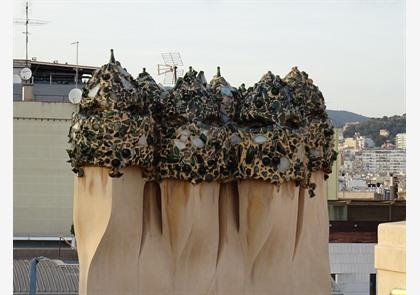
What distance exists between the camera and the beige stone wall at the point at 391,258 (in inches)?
707

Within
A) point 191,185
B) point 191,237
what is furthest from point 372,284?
point 191,185

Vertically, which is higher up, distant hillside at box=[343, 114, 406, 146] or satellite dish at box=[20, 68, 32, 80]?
satellite dish at box=[20, 68, 32, 80]

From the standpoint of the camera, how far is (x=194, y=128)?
48.5 feet

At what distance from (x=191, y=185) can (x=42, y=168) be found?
16.9m

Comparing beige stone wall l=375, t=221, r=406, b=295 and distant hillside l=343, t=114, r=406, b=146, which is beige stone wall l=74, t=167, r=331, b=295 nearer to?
beige stone wall l=375, t=221, r=406, b=295

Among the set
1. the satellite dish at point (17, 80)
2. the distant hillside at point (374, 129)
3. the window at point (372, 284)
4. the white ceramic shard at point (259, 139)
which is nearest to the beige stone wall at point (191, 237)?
the white ceramic shard at point (259, 139)

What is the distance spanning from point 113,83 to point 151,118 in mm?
775

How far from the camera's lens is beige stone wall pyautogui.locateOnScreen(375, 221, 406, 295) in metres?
18.0

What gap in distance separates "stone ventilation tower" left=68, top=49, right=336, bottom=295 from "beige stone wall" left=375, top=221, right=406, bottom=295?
2983 millimetres

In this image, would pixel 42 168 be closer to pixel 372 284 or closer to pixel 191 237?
pixel 372 284

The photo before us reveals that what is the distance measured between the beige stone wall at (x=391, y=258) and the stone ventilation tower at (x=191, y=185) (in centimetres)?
298

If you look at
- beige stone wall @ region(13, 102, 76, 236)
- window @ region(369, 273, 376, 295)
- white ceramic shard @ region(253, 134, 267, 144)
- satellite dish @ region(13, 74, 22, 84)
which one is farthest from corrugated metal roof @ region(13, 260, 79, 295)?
satellite dish @ region(13, 74, 22, 84)
